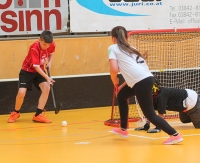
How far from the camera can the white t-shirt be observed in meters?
7.93

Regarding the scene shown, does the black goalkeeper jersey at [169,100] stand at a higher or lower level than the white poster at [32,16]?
lower

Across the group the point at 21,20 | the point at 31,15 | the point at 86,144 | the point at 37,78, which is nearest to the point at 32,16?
the point at 31,15

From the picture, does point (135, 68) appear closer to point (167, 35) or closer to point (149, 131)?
point (149, 131)

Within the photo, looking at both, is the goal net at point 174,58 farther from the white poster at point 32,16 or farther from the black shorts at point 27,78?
the white poster at point 32,16

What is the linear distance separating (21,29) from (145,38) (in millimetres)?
2671

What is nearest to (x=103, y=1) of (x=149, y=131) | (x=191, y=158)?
(x=149, y=131)

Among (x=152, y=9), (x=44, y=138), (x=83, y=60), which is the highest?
(x=152, y=9)

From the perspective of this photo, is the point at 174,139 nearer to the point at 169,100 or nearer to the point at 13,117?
the point at 169,100

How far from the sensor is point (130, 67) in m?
7.98

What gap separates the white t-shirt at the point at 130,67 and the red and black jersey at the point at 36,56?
2447mm

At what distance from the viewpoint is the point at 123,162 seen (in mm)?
6879

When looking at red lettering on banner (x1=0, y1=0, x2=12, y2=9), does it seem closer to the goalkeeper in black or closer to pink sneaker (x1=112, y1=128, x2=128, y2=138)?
the goalkeeper in black

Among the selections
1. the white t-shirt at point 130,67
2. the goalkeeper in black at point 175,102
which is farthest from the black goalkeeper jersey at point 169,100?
the white t-shirt at point 130,67

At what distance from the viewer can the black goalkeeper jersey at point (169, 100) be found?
29.6 feet
